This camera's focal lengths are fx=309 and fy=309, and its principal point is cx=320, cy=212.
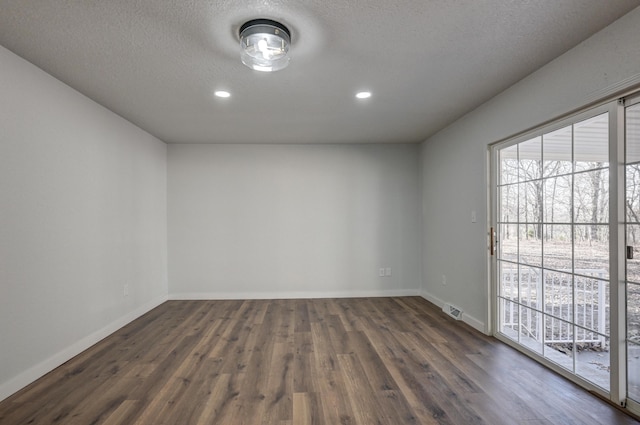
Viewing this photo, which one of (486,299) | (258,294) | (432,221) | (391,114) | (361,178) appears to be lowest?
(258,294)

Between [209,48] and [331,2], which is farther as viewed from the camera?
[209,48]

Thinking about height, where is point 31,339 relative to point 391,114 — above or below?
below

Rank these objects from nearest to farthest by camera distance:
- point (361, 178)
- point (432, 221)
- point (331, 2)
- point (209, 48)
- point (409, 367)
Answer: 1. point (331, 2)
2. point (209, 48)
3. point (409, 367)
4. point (432, 221)
5. point (361, 178)

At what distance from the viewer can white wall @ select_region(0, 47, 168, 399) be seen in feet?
Result: 7.32

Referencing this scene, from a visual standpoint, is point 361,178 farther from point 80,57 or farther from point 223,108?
point 80,57

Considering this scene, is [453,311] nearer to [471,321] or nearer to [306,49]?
[471,321]

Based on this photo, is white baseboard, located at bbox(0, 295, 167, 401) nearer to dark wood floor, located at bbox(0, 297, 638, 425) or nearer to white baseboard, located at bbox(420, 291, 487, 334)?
dark wood floor, located at bbox(0, 297, 638, 425)

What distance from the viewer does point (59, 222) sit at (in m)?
2.68

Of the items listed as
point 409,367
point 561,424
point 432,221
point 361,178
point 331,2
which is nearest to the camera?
point 331,2

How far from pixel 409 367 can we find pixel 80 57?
11.6 ft

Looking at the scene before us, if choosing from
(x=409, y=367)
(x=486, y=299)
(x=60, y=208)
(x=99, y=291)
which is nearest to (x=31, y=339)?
(x=99, y=291)

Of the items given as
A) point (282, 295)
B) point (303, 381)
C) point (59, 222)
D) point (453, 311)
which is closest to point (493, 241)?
point (453, 311)

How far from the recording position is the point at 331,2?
5.70ft

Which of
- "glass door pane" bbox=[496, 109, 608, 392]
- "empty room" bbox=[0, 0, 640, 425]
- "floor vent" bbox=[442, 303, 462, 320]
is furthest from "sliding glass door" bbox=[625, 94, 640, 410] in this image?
"floor vent" bbox=[442, 303, 462, 320]
